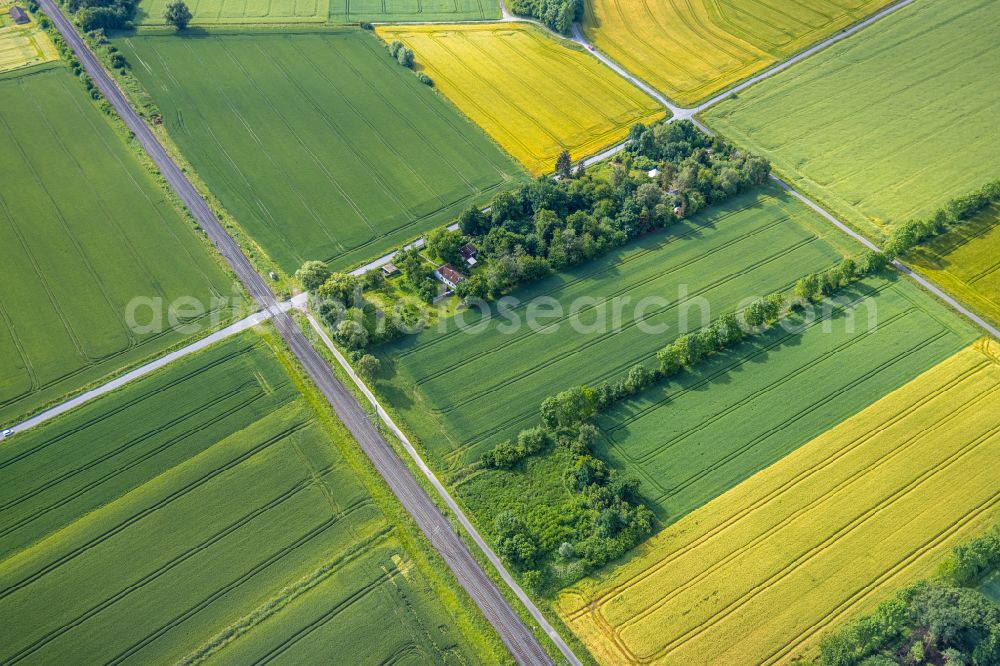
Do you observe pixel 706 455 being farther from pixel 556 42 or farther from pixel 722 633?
pixel 556 42

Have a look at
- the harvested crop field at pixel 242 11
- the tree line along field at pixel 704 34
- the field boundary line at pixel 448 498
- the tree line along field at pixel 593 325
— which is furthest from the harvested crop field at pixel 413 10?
the field boundary line at pixel 448 498

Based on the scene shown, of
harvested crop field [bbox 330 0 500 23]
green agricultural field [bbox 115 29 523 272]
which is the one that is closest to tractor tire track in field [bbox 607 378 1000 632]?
green agricultural field [bbox 115 29 523 272]

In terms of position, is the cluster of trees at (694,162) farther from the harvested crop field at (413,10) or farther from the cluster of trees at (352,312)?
A: the harvested crop field at (413,10)

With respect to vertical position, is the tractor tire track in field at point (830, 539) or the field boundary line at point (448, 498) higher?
the field boundary line at point (448, 498)

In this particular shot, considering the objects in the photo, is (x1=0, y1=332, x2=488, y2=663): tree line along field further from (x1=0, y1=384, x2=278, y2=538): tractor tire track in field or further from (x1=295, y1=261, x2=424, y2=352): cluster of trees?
(x1=295, y1=261, x2=424, y2=352): cluster of trees

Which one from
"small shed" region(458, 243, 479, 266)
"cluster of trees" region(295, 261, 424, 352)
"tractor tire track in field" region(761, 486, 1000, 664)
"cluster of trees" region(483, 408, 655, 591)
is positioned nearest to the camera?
"tractor tire track in field" region(761, 486, 1000, 664)

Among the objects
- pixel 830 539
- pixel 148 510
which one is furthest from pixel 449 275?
pixel 830 539

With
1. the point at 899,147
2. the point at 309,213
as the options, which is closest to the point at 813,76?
the point at 899,147
